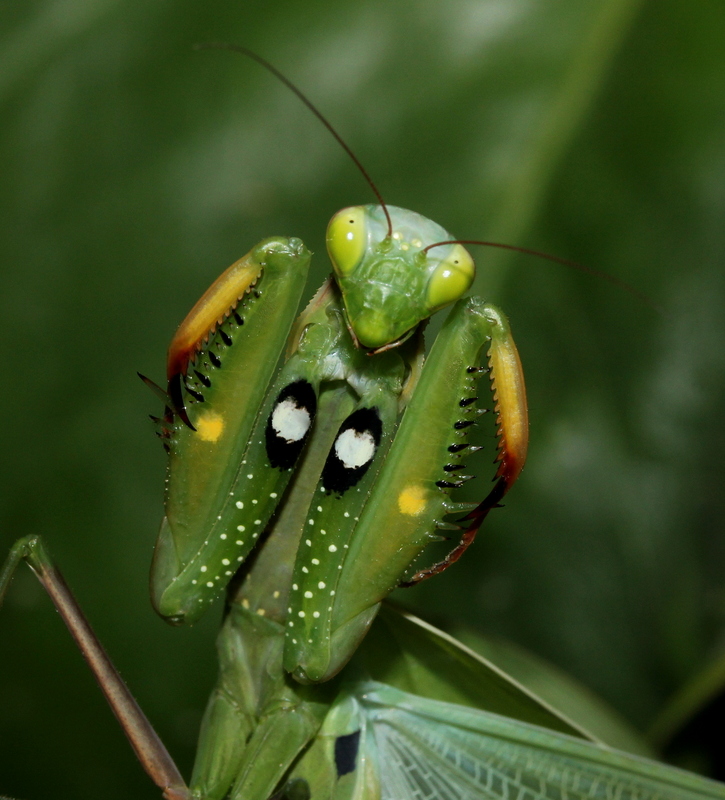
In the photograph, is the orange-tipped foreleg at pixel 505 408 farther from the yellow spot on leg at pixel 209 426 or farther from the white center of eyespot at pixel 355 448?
the yellow spot on leg at pixel 209 426

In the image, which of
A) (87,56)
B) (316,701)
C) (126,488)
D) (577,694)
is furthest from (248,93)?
(577,694)

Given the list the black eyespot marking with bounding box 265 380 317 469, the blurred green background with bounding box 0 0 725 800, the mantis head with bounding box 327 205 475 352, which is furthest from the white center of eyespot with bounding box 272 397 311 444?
the blurred green background with bounding box 0 0 725 800

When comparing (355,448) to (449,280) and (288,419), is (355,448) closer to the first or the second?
(288,419)

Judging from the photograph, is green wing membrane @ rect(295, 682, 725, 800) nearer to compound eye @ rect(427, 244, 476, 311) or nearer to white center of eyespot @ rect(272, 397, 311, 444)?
white center of eyespot @ rect(272, 397, 311, 444)

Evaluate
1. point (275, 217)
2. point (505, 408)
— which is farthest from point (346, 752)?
point (275, 217)

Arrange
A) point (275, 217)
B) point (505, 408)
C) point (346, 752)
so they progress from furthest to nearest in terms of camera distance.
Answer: point (275, 217) < point (346, 752) < point (505, 408)

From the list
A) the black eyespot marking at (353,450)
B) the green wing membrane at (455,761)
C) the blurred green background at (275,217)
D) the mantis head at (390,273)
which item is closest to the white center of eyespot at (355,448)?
the black eyespot marking at (353,450)
